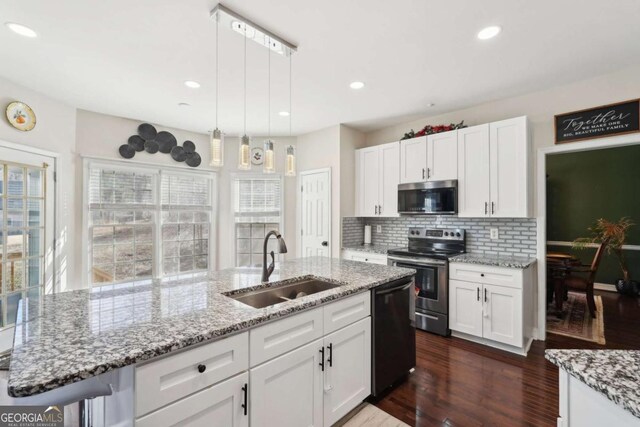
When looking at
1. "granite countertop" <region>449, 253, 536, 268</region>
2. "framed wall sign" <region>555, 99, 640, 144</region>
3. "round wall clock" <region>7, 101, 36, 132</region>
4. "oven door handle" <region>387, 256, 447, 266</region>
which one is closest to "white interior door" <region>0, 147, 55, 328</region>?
"round wall clock" <region>7, 101, 36, 132</region>

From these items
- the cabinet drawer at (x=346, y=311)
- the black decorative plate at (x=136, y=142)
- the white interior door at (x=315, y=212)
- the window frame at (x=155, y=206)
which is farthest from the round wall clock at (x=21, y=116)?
the cabinet drawer at (x=346, y=311)

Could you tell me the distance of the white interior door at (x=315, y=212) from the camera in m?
4.45

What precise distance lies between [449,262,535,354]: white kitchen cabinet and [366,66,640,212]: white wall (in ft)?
3.04

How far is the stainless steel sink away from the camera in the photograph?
1.97m

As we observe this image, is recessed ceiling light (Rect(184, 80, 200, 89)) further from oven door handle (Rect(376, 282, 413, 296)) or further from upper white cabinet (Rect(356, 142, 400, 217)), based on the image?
oven door handle (Rect(376, 282, 413, 296))

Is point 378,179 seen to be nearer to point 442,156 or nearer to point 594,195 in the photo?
point 442,156

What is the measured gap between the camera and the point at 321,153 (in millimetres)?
4586

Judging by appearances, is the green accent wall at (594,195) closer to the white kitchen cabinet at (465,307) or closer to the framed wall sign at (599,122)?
the framed wall sign at (599,122)

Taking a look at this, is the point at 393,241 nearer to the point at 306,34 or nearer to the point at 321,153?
the point at 321,153

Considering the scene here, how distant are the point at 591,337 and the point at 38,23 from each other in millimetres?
5773

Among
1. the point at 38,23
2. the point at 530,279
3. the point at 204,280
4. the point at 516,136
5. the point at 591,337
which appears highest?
the point at 38,23

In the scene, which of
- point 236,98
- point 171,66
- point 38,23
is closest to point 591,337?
point 236,98

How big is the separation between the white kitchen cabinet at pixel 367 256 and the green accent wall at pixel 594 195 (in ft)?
15.1

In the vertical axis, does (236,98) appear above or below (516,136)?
above
